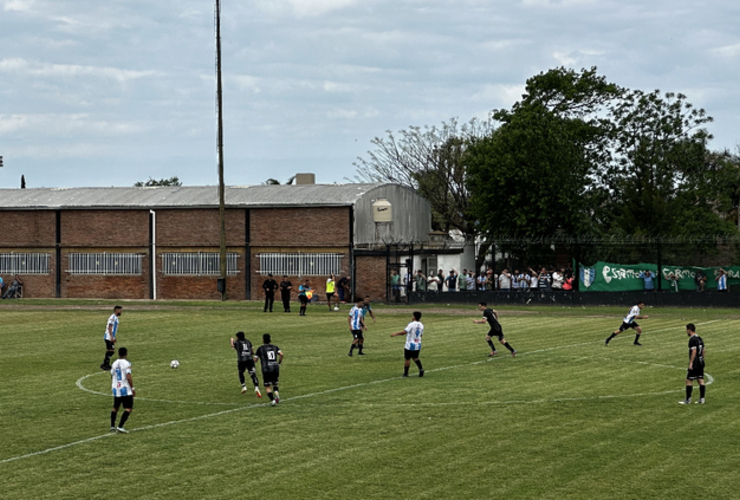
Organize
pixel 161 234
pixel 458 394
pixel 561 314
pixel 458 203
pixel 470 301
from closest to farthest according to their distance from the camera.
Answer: pixel 458 394 → pixel 561 314 → pixel 470 301 → pixel 161 234 → pixel 458 203

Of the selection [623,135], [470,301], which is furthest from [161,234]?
[623,135]

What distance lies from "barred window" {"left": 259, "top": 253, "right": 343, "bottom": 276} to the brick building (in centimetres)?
6

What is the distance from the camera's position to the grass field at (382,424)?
14977 mm

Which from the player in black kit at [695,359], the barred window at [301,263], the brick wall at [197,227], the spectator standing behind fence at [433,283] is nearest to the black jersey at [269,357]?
the player in black kit at [695,359]

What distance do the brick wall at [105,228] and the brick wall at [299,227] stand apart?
7661 mm

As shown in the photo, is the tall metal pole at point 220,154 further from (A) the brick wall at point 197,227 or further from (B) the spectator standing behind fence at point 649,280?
(B) the spectator standing behind fence at point 649,280

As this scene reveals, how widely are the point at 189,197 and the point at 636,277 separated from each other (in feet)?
96.7

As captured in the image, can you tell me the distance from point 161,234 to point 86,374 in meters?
35.8

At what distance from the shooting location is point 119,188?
224 ft

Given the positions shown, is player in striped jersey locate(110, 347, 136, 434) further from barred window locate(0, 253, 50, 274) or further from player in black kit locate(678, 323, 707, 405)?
barred window locate(0, 253, 50, 274)

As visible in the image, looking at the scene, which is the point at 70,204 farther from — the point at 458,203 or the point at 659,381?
the point at 659,381

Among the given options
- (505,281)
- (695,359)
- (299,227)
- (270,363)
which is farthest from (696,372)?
(299,227)

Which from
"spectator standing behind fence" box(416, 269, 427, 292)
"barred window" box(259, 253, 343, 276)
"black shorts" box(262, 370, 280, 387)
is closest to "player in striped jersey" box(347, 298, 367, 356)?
"black shorts" box(262, 370, 280, 387)

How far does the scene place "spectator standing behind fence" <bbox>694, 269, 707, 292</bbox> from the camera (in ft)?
161
